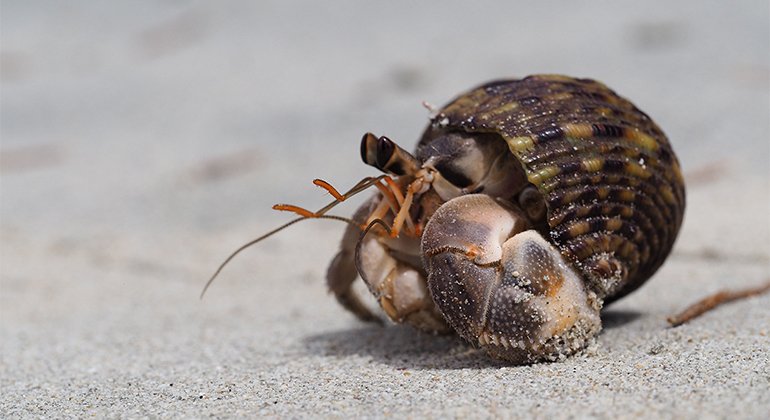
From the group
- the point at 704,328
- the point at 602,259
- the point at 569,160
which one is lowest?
the point at 704,328

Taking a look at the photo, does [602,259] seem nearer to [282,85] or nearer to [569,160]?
[569,160]

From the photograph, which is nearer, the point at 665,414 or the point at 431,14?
the point at 665,414

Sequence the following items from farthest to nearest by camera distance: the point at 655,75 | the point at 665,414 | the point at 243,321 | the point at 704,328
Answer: the point at 655,75, the point at 243,321, the point at 704,328, the point at 665,414

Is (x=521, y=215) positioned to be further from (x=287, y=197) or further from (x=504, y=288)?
(x=287, y=197)

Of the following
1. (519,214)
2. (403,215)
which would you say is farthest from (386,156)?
(519,214)

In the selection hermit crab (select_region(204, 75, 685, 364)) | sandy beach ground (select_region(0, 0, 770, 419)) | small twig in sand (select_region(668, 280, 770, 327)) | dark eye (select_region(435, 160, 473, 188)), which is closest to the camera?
sandy beach ground (select_region(0, 0, 770, 419))

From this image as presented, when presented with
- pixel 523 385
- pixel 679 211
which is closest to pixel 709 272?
pixel 679 211

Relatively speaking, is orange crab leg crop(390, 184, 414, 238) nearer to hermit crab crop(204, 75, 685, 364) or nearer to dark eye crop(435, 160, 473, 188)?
hermit crab crop(204, 75, 685, 364)

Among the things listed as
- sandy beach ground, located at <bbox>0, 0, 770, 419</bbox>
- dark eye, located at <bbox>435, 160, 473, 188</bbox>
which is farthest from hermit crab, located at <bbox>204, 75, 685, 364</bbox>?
sandy beach ground, located at <bbox>0, 0, 770, 419</bbox>
